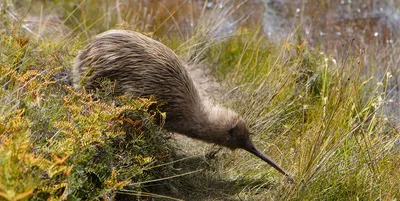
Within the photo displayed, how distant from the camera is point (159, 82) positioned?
13.8 feet

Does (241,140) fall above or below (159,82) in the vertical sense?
below

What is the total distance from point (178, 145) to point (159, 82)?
600 mm

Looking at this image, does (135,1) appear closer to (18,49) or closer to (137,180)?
(18,49)

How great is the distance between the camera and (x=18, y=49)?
418 cm

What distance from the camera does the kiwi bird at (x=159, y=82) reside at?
4160mm

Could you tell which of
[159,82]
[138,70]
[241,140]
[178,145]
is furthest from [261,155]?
[138,70]

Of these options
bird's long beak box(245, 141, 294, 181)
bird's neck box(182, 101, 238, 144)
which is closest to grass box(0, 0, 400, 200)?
bird's long beak box(245, 141, 294, 181)

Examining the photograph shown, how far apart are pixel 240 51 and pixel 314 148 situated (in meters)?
2.85

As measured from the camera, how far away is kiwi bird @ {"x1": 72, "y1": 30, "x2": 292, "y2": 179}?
4.16m

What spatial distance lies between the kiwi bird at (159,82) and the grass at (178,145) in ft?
0.49

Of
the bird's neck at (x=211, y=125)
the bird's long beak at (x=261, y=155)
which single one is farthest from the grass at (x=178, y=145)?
the bird's neck at (x=211, y=125)

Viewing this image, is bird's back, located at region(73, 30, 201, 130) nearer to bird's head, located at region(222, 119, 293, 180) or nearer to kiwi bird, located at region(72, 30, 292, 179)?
kiwi bird, located at region(72, 30, 292, 179)

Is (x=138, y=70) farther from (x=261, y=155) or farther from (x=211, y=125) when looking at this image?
(x=261, y=155)

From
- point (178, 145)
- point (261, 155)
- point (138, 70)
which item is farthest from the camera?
point (178, 145)
